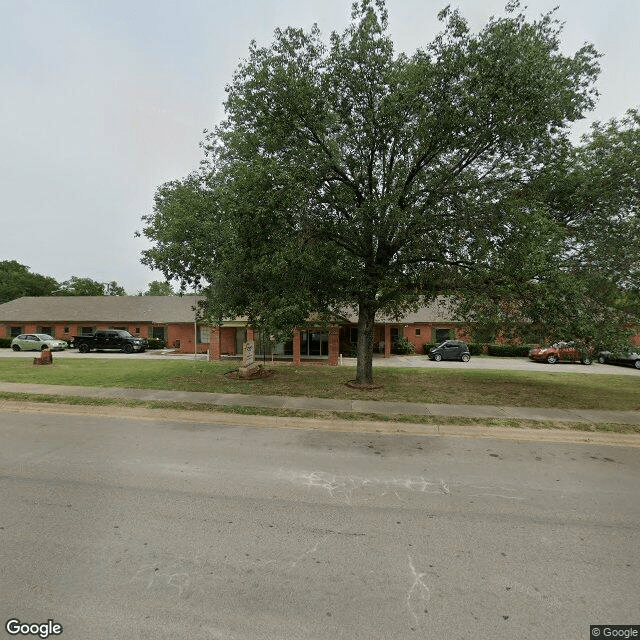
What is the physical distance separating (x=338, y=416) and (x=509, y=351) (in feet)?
87.7

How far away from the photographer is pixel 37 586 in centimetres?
304

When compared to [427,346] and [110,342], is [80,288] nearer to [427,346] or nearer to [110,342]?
[110,342]

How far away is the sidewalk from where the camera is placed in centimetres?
954

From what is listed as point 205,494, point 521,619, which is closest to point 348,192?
point 205,494

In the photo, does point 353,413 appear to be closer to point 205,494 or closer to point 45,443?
point 205,494

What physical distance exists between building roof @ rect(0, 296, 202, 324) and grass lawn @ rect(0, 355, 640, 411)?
21.5 m

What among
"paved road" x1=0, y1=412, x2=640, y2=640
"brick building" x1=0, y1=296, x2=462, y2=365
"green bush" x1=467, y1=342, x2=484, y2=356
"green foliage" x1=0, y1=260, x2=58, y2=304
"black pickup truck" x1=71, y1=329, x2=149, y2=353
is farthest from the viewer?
"green foliage" x1=0, y1=260, x2=58, y2=304

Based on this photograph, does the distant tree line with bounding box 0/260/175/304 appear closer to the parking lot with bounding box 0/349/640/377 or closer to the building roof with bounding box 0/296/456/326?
the building roof with bounding box 0/296/456/326

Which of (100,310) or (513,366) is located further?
(100,310)

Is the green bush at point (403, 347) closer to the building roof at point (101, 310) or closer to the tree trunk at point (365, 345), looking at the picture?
the building roof at point (101, 310)

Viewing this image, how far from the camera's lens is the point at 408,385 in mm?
14156

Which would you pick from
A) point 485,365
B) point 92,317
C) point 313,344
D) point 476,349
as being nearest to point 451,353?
point 485,365

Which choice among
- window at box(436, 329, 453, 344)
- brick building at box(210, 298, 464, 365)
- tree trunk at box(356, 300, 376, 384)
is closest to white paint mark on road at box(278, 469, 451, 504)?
tree trunk at box(356, 300, 376, 384)

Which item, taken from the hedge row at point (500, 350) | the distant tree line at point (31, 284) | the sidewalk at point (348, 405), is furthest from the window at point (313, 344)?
the distant tree line at point (31, 284)
